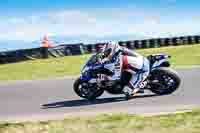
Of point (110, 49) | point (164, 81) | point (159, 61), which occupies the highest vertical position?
point (110, 49)

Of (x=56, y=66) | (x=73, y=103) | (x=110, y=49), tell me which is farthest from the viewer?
(x=56, y=66)

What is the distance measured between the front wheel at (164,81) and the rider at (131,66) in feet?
0.72

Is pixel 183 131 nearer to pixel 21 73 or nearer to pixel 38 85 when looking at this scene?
pixel 38 85

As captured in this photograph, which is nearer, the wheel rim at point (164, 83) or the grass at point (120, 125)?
the grass at point (120, 125)

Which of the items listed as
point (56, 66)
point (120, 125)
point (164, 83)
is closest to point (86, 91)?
point (164, 83)

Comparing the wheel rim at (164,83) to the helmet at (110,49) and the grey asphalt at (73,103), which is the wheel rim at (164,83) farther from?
the helmet at (110,49)

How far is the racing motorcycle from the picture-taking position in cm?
1393

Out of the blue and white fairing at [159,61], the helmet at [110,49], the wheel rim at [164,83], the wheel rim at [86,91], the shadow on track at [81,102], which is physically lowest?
the shadow on track at [81,102]

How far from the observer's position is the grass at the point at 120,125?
373 inches

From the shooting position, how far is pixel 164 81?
14000mm

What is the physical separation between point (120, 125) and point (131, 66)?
4.19 m

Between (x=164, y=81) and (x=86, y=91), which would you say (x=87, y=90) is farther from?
(x=164, y=81)

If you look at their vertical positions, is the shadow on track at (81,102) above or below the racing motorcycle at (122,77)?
below

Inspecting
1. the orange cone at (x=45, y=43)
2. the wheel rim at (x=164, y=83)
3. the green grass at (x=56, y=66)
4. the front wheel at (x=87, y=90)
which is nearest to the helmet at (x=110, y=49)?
the front wheel at (x=87, y=90)
